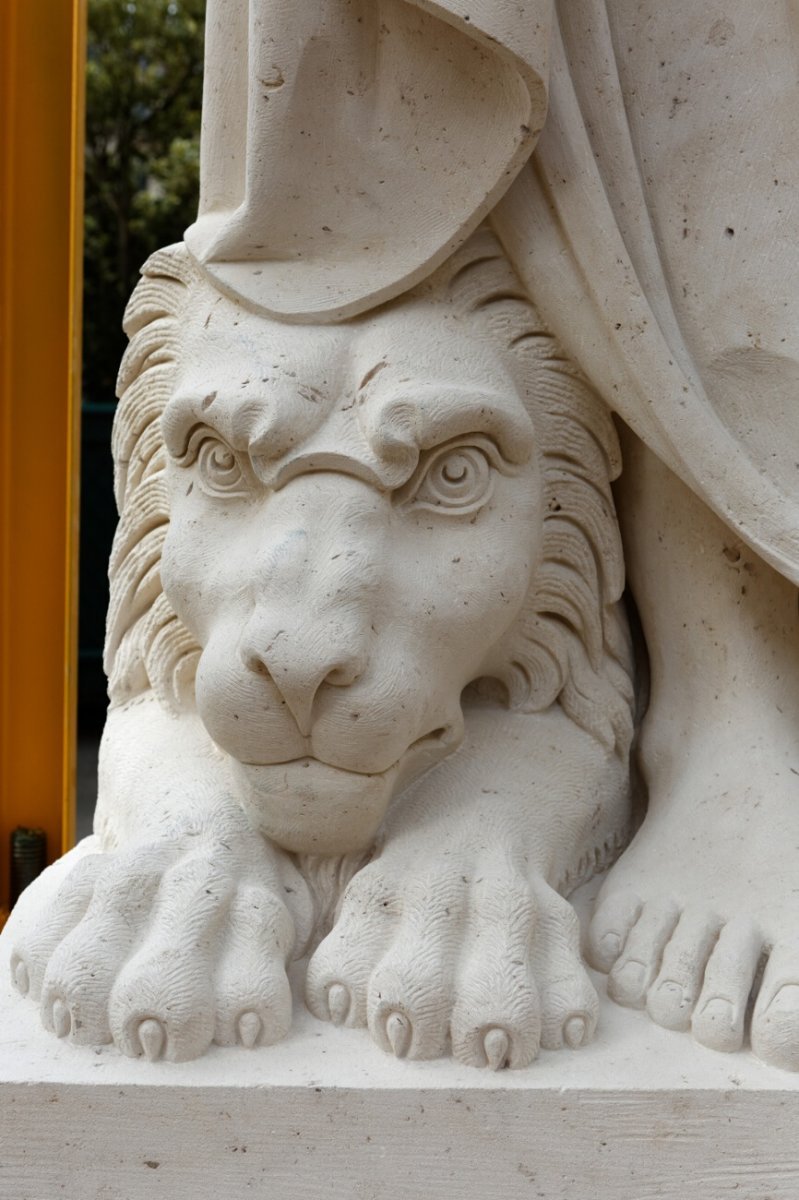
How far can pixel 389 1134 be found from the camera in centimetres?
91

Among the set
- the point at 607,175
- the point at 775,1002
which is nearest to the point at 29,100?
the point at 607,175

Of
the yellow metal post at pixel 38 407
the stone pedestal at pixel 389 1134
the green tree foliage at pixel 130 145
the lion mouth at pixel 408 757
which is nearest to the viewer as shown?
the stone pedestal at pixel 389 1134

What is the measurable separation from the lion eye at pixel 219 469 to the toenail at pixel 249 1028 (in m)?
0.37

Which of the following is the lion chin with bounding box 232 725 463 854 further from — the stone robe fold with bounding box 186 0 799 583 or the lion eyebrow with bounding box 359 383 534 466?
the stone robe fold with bounding box 186 0 799 583

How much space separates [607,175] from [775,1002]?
605mm

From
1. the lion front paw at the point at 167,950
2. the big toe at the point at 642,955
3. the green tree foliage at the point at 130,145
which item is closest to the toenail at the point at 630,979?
the big toe at the point at 642,955

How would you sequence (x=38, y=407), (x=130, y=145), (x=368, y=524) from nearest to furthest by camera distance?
(x=368, y=524) → (x=38, y=407) → (x=130, y=145)

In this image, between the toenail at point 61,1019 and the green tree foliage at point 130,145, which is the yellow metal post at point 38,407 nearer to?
the toenail at point 61,1019

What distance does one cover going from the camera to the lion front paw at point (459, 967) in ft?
3.04

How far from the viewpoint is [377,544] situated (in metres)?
1.01

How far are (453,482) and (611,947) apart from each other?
0.35 m

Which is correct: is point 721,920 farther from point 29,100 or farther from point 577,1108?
point 29,100

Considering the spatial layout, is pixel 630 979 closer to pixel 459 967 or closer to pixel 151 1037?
pixel 459 967

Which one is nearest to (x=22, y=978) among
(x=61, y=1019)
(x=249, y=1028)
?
(x=61, y=1019)
